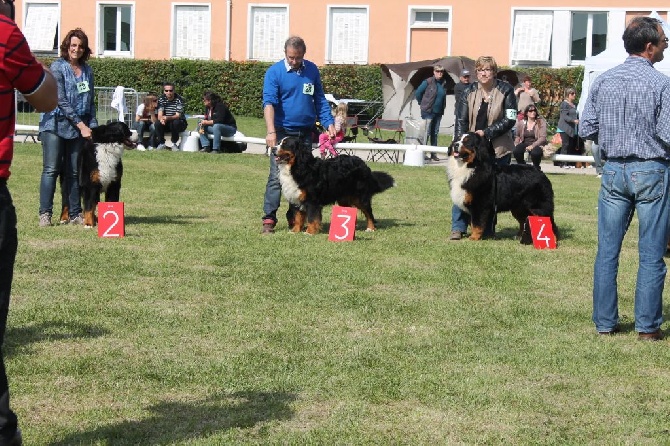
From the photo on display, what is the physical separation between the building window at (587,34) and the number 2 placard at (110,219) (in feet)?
72.4

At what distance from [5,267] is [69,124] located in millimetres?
6375

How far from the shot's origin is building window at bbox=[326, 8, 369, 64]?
101ft

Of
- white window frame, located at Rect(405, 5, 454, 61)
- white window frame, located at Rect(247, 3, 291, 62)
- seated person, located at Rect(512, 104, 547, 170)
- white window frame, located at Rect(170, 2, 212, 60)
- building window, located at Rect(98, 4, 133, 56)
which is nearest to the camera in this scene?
seated person, located at Rect(512, 104, 547, 170)

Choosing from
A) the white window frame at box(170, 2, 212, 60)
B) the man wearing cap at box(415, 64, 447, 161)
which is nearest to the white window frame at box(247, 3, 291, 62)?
the white window frame at box(170, 2, 212, 60)

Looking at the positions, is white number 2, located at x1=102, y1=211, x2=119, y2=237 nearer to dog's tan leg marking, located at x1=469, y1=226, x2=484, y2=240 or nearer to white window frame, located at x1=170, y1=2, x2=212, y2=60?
dog's tan leg marking, located at x1=469, y1=226, x2=484, y2=240

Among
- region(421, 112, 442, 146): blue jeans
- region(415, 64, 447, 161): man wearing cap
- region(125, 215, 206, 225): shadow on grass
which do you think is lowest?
region(125, 215, 206, 225): shadow on grass

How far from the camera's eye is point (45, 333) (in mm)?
5988

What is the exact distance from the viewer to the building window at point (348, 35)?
30.8m

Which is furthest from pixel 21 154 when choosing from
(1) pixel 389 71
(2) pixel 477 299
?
(2) pixel 477 299

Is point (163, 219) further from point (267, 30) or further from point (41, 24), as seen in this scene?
point (41, 24)

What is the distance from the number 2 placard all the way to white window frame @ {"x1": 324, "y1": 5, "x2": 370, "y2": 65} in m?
21.7

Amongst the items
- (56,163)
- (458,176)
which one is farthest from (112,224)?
(458,176)

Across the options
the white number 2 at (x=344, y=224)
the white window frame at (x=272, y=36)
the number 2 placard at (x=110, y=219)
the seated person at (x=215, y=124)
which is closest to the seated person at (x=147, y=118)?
the seated person at (x=215, y=124)

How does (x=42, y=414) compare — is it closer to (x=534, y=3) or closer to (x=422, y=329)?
(x=422, y=329)
